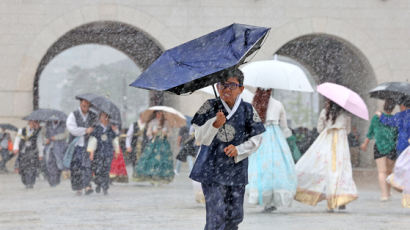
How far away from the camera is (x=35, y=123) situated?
57.9ft

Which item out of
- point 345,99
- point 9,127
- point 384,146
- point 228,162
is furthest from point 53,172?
point 228,162

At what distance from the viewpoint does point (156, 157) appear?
56.0ft

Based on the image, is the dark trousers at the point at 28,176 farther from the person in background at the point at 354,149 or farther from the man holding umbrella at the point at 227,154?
the man holding umbrella at the point at 227,154

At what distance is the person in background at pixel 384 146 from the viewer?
13.3 meters

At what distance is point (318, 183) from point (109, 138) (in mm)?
4731

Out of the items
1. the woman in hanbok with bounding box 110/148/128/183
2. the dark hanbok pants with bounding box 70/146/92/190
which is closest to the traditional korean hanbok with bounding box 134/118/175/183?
the woman in hanbok with bounding box 110/148/128/183

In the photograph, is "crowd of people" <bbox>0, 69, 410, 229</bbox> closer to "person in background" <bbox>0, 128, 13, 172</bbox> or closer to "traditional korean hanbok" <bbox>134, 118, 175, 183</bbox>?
"traditional korean hanbok" <bbox>134, 118, 175, 183</bbox>

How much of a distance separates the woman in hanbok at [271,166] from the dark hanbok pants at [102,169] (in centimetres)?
425

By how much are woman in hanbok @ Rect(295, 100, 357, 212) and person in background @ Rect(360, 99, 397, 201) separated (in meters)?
1.91

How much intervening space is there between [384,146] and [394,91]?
4.45 ft

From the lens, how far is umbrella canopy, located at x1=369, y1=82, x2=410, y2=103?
12.3 m

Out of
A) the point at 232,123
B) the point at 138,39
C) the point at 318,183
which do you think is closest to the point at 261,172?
the point at 318,183

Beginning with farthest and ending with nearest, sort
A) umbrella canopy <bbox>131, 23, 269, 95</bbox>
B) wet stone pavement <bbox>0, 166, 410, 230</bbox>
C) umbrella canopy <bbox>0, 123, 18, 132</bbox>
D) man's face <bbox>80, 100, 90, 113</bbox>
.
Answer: umbrella canopy <bbox>0, 123, 18, 132</bbox>, man's face <bbox>80, 100, 90, 113</bbox>, wet stone pavement <bbox>0, 166, 410, 230</bbox>, umbrella canopy <bbox>131, 23, 269, 95</bbox>

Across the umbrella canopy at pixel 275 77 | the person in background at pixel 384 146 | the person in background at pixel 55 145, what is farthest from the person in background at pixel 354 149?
the umbrella canopy at pixel 275 77
